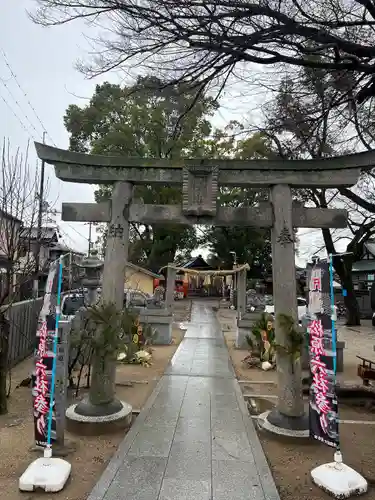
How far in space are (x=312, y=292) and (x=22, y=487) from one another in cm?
398

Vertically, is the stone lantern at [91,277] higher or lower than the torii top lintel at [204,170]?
lower

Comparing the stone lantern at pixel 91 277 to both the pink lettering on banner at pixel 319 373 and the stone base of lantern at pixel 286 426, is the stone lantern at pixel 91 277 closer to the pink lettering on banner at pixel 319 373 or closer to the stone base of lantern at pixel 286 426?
the stone base of lantern at pixel 286 426

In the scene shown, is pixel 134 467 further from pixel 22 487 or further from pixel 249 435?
pixel 249 435

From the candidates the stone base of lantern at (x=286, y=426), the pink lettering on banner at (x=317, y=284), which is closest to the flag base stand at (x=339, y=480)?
the stone base of lantern at (x=286, y=426)

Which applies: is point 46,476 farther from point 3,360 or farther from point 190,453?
point 3,360

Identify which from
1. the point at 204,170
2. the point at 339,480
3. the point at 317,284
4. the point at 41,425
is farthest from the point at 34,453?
the point at 204,170

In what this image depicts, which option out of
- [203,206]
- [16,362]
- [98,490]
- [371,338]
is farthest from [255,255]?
[98,490]

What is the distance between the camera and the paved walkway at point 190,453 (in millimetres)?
4172

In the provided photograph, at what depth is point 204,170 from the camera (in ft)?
22.8

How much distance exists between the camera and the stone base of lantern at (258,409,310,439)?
5.86m

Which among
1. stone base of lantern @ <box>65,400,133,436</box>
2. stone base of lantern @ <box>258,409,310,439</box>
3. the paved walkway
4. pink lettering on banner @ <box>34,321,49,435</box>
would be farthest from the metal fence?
stone base of lantern @ <box>258,409,310,439</box>

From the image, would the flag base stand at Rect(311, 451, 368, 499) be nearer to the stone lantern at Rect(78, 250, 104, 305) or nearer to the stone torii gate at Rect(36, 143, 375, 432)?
the stone torii gate at Rect(36, 143, 375, 432)

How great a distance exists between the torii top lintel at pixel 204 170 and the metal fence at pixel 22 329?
17.6 ft

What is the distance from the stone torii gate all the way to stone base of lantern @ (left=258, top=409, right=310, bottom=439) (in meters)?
2.00
